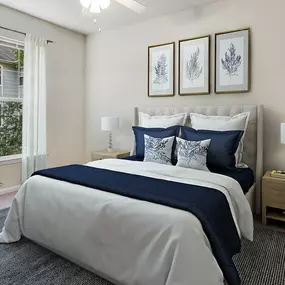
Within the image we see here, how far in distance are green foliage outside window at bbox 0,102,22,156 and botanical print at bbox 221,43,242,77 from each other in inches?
125

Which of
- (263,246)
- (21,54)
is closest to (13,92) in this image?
(21,54)

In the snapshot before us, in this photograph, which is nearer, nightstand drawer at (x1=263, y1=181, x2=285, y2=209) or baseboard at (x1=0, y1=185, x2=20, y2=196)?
nightstand drawer at (x1=263, y1=181, x2=285, y2=209)

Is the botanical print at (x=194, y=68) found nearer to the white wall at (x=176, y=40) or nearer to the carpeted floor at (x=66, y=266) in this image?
the white wall at (x=176, y=40)

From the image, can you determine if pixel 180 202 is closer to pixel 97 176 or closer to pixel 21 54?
pixel 97 176

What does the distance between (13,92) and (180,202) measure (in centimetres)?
346

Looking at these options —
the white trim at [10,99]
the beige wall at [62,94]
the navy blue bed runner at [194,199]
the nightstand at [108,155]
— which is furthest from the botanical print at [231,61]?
the white trim at [10,99]

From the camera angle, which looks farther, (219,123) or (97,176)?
(219,123)

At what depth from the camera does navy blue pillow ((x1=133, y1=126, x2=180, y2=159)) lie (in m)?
3.20

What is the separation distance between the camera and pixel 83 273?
1907 millimetres

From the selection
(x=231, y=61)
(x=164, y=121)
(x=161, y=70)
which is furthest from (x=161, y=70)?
(x=231, y=61)

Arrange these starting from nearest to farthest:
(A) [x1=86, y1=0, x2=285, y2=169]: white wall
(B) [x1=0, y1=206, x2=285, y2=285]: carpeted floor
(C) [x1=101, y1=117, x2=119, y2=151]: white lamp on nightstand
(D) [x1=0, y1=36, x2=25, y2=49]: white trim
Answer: (B) [x1=0, y1=206, x2=285, y2=285]: carpeted floor, (A) [x1=86, y1=0, x2=285, y2=169]: white wall, (D) [x1=0, y1=36, x2=25, y2=49]: white trim, (C) [x1=101, y1=117, x2=119, y2=151]: white lamp on nightstand

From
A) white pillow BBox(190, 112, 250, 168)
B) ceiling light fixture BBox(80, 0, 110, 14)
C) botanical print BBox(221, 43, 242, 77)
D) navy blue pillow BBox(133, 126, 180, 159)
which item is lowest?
navy blue pillow BBox(133, 126, 180, 159)

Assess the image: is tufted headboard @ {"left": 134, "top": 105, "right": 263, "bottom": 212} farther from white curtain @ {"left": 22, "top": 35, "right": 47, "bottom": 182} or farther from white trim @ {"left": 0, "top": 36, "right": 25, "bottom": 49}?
white trim @ {"left": 0, "top": 36, "right": 25, "bottom": 49}

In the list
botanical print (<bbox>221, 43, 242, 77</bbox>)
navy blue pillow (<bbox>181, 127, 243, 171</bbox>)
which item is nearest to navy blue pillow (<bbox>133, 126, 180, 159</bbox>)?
navy blue pillow (<bbox>181, 127, 243, 171</bbox>)
